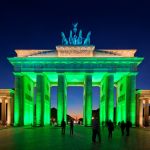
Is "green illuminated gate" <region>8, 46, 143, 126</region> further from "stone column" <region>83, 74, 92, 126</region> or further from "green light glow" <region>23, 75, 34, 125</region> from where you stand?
"green light glow" <region>23, 75, 34, 125</region>

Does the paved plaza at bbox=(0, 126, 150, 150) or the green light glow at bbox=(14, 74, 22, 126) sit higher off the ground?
the green light glow at bbox=(14, 74, 22, 126)

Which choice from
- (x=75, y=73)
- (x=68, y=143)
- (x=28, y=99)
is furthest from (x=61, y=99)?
(x=68, y=143)

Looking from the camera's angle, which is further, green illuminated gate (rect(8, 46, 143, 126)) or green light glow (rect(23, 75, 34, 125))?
green light glow (rect(23, 75, 34, 125))

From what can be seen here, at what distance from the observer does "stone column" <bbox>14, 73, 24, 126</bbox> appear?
70625 millimetres

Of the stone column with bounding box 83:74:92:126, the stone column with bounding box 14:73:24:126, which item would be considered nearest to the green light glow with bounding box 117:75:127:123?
the stone column with bounding box 83:74:92:126

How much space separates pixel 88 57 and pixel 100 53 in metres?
3.46

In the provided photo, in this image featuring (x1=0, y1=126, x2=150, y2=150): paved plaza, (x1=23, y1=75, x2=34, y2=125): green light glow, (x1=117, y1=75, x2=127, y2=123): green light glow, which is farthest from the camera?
(x1=23, y1=75, x2=34, y2=125): green light glow

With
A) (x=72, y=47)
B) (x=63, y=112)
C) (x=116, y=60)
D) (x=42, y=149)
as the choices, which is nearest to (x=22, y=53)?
(x=72, y=47)

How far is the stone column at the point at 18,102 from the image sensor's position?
7062 centimetres

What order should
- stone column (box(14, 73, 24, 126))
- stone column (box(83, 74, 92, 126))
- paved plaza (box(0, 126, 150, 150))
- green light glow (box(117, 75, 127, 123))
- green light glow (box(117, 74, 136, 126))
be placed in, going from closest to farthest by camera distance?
paved plaza (box(0, 126, 150, 150)), stone column (box(14, 73, 24, 126)), green light glow (box(117, 74, 136, 126)), stone column (box(83, 74, 92, 126)), green light glow (box(117, 75, 127, 123))

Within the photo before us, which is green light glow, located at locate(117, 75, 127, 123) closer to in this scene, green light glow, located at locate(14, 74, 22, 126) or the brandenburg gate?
the brandenburg gate

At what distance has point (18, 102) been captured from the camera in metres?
71.4

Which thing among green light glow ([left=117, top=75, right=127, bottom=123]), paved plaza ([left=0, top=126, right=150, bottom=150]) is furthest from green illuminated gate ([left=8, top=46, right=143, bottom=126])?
paved plaza ([left=0, top=126, right=150, bottom=150])

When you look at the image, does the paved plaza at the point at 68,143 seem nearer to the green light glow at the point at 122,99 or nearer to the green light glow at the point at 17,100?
the green light glow at the point at 17,100
